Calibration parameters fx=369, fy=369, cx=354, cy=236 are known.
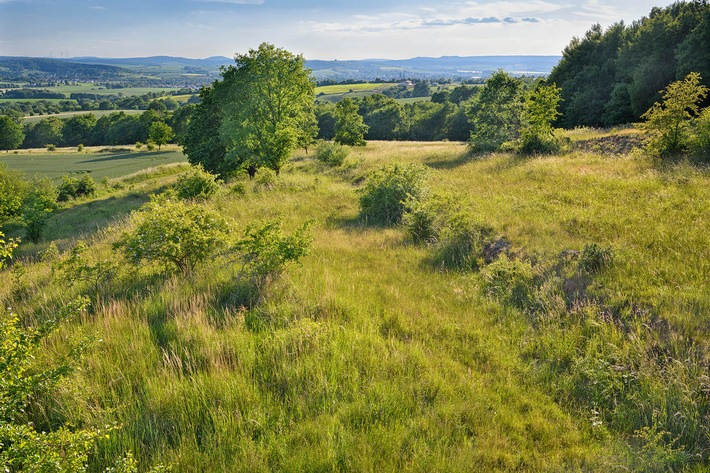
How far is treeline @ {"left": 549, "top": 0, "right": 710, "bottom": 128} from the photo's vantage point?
33062 millimetres

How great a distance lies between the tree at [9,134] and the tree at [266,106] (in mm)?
85357

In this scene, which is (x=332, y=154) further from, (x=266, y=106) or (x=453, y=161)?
(x=453, y=161)

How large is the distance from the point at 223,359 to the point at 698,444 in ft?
17.4

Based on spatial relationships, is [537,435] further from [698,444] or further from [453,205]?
[453,205]

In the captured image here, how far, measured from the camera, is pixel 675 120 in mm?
14266

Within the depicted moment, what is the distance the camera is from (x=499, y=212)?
11094mm

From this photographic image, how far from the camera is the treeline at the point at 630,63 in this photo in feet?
108

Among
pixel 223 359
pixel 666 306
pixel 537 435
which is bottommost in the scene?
pixel 537 435

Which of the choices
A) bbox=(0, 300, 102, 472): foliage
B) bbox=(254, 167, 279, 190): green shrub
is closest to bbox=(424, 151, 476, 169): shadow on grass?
bbox=(254, 167, 279, 190): green shrub

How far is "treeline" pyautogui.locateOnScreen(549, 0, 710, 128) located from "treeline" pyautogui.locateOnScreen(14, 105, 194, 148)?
260 feet

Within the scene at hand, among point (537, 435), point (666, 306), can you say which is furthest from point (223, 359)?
point (666, 306)

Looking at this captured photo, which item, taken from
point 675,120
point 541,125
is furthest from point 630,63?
point 675,120

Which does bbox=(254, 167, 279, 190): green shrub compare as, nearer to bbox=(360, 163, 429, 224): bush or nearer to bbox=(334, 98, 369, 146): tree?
bbox=(360, 163, 429, 224): bush

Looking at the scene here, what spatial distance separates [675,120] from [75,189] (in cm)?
5044
